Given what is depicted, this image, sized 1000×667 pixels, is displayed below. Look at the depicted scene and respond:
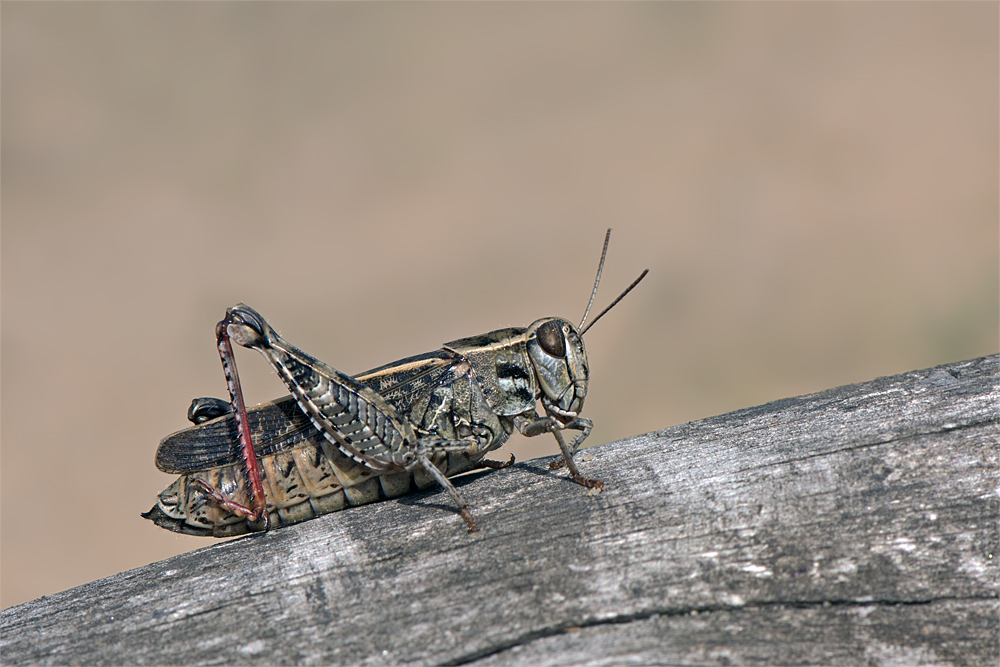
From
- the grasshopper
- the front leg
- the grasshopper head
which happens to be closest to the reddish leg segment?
the grasshopper

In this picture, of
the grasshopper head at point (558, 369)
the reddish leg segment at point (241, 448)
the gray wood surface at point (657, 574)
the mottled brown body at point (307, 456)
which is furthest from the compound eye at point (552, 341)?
the reddish leg segment at point (241, 448)

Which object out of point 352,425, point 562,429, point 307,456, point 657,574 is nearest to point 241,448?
point 307,456

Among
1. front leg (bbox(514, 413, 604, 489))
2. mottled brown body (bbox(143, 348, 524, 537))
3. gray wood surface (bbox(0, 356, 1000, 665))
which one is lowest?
gray wood surface (bbox(0, 356, 1000, 665))

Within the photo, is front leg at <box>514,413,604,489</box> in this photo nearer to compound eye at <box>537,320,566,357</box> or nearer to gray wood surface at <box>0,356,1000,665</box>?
gray wood surface at <box>0,356,1000,665</box>

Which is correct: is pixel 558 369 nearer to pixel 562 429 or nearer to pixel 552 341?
pixel 552 341

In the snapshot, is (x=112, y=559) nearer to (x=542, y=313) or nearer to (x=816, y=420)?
(x=542, y=313)

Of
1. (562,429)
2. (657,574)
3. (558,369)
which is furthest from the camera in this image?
(558,369)

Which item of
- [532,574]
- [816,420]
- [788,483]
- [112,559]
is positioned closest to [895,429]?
[816,420]

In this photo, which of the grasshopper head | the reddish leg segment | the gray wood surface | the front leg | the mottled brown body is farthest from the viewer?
the grasshopper head
